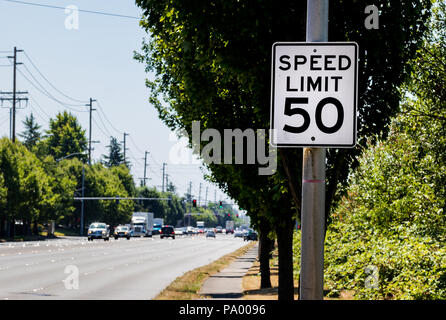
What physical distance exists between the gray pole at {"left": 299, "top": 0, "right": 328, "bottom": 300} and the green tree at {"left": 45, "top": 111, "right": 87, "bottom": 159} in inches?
4879

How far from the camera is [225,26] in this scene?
8.22 m

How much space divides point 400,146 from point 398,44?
8613 mm

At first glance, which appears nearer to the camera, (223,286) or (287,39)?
(287,39)

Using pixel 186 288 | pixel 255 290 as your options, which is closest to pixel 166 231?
pixel 255 290

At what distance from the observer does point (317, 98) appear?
4.62 m

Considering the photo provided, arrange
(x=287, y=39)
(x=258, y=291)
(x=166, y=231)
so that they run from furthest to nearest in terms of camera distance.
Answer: (x=166, y=231) → (x=258, y=291) → (x=287, y=39)

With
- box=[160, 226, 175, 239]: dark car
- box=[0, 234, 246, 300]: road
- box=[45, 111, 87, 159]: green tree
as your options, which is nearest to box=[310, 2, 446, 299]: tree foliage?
box=[0, 234, 246, 300]: road

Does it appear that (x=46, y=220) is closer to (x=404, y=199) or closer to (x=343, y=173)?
(x=404, y=199)

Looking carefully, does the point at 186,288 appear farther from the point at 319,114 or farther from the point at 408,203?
the point at 319,114

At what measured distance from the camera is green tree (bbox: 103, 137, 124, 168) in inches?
5993

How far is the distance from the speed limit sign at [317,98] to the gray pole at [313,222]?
6.2 inches

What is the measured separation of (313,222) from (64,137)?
127039mm

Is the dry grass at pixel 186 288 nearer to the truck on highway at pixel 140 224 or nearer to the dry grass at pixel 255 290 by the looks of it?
the dry grass at pixel 255 290
